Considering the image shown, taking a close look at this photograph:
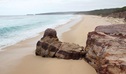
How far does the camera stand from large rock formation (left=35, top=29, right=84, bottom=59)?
8.57 metres

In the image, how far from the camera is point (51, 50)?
9.02 meters

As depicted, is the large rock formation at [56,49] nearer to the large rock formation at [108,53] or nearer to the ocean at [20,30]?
the large rock formation at [108,53]

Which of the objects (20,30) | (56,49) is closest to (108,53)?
(56,49)

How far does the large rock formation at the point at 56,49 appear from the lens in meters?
8.57

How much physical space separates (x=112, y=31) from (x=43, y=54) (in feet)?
10.1

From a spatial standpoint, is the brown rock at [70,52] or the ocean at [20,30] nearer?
the brown rock at [70,52]

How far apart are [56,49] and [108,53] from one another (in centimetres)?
309

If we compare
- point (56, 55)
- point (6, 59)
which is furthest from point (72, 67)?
point (6, 59)

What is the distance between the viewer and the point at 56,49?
8.91m

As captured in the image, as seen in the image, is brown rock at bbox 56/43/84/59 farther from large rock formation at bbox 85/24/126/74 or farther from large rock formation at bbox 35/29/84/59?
large rock formation at bbox 85/24/126/74

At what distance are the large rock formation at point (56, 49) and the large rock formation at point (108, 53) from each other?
479 mm

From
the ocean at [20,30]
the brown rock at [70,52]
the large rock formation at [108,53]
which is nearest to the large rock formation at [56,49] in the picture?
the brown rock at [70,52]

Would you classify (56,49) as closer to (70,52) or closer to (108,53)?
(70,52)

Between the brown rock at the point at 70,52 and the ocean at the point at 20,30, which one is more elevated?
the brown rock at the point at 70,52
